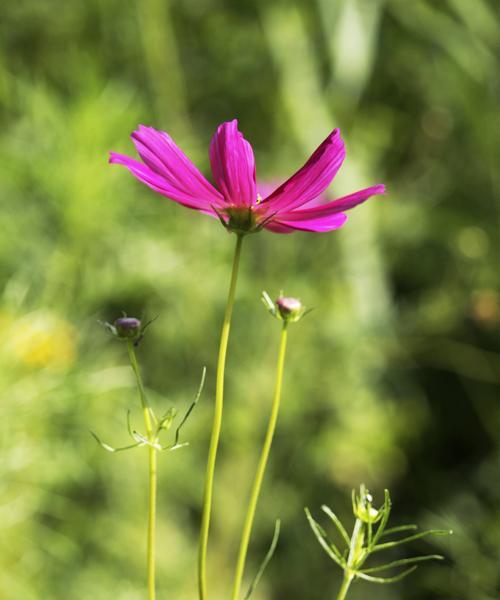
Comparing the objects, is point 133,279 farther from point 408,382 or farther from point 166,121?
point 408,382

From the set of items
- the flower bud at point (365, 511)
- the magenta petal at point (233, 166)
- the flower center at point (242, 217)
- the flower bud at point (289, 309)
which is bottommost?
the flower bud at point (365, 511)

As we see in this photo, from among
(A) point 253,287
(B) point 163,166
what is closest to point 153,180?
(B) point 163,166

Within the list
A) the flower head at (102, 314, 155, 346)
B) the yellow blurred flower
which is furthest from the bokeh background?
the flower head at (102, 314, 155, 346)

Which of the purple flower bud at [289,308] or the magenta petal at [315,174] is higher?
the magenta petal at [315,174]

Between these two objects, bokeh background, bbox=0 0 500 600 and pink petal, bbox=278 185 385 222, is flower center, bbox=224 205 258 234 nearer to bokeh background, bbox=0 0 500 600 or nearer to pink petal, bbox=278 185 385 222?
pink petal, bbox=278 185 385 222

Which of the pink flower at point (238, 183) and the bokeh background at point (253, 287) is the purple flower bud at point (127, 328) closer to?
the pink flower at point (238, 183)

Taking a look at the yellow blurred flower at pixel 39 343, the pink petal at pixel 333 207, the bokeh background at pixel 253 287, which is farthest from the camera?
the bokeh background at pixel 253 287

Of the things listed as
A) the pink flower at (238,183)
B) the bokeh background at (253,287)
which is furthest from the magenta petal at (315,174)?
the bokeh background at (253,287)

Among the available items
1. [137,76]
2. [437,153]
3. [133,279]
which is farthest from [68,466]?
[437,153]
